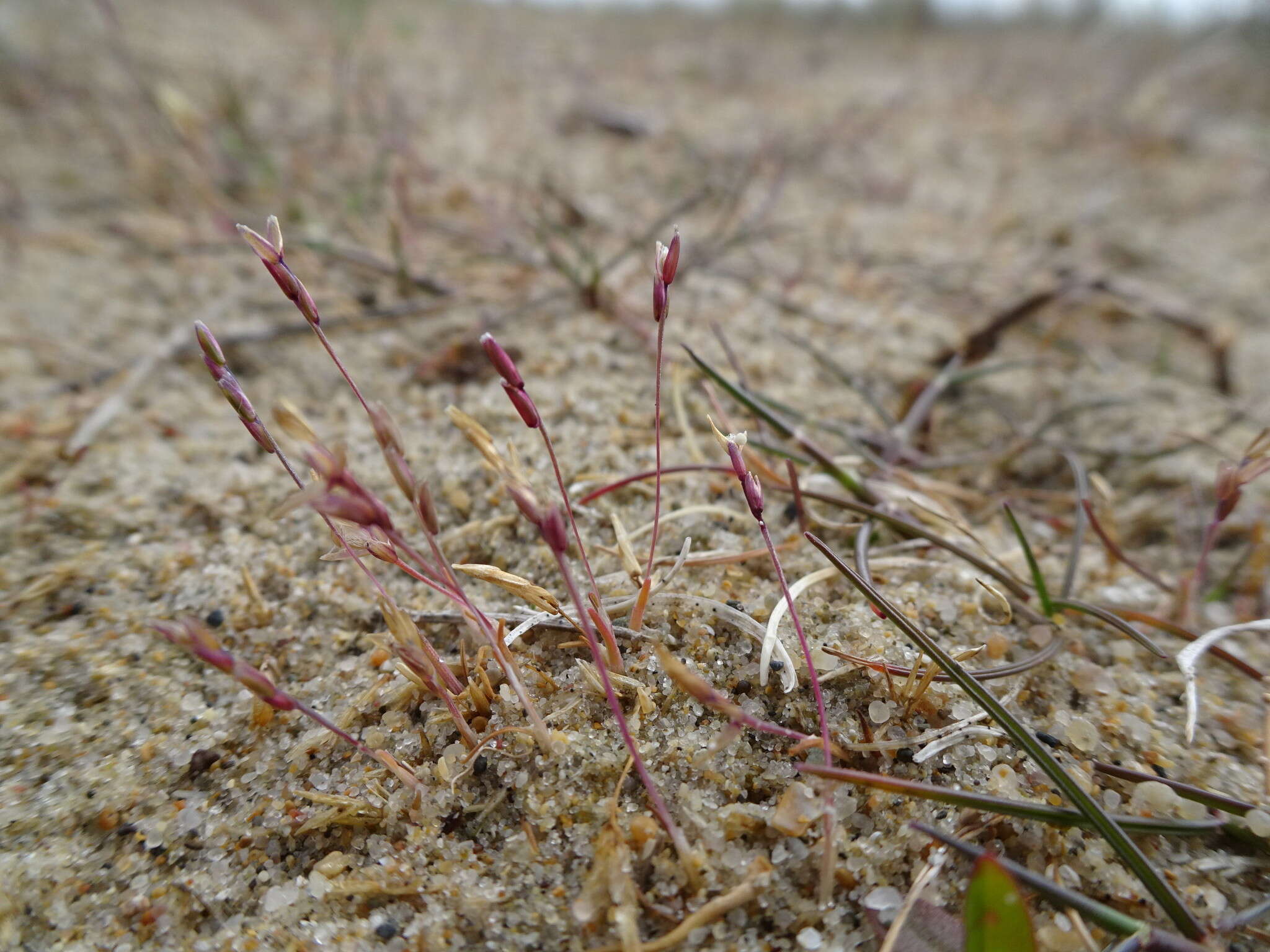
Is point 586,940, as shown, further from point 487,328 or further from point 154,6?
point 154,6

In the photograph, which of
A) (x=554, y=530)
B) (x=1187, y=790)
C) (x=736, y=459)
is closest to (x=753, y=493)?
(x=736, y=459)

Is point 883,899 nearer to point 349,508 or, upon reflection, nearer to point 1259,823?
point 1259,823

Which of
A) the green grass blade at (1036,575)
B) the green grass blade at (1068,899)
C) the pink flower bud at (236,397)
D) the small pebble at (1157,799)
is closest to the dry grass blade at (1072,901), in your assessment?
the green grass blade at (1068,899)

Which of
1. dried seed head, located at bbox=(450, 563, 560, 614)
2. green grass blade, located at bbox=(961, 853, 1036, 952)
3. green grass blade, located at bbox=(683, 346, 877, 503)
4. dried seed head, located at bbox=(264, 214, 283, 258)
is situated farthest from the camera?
green grass blade, located at bbox=(683, 346, 877, 503)

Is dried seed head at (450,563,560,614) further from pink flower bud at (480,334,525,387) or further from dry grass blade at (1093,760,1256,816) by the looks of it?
dry grass blade at (1093,760,1256,816)

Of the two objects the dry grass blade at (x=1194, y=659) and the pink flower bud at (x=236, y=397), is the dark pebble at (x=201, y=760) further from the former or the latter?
the dry grass blade at (x=1194, y=659)

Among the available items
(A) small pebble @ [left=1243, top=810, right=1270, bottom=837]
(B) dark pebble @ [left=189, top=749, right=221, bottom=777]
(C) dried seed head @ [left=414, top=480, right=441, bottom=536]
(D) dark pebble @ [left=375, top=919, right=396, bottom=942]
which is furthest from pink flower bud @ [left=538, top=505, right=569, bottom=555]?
(A) small pebble @ [left=1243, top=810, right=1270, bottom=837]

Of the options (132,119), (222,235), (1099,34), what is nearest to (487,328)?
(222,235)
